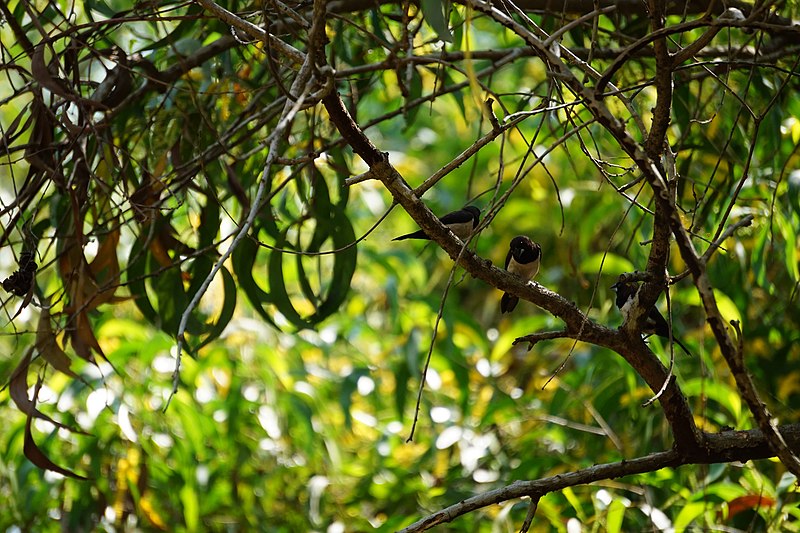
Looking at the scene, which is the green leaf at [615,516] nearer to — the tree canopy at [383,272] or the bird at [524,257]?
the tree canopy at [383,272]

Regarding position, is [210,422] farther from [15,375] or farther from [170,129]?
[15,375]

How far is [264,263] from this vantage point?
20.4ft

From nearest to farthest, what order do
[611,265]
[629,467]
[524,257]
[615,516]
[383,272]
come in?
1. [629,467]
2. [615,516]
3. [524,257]
4. [611,265]
5. [383,272]

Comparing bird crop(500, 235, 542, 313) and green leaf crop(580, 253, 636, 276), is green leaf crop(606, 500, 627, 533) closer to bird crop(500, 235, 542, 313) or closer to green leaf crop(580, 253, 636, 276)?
bird crop(500, 235, 542, 313)

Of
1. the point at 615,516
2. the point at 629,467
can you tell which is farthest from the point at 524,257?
the point at 629,467

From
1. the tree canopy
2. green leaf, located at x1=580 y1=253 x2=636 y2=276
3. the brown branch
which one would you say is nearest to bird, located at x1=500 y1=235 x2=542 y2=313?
the tree canopy

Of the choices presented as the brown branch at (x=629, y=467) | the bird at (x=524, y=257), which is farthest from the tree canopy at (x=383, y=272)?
the bird at (x=524, y=257)

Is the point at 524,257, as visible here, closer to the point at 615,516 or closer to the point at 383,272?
the point at 615,516

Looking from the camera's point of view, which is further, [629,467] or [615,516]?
[615,516]

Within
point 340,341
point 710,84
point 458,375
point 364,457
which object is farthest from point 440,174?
point 364,457

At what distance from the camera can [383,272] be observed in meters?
6.64

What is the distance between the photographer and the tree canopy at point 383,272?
2.25m

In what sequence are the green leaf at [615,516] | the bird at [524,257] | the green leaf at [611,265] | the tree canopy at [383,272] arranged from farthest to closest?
1. the green leaf at [611,265]
2. the bird at [524,257]
3. the green leaf at [615,516]
4. the tree canopy at [383,272]

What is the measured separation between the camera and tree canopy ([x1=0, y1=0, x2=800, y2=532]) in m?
2.25
